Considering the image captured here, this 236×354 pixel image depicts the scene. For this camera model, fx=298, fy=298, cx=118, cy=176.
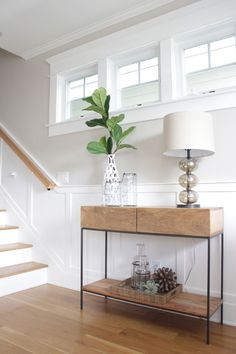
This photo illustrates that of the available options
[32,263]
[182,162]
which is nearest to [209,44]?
[182,162]

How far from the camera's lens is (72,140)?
3062 millimetres

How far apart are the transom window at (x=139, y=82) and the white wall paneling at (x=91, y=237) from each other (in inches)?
33.0

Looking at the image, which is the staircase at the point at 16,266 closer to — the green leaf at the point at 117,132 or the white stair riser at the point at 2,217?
the white stair riser at the point at 2,217

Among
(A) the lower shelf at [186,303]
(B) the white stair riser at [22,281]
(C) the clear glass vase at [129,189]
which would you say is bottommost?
(B) the white stair riser at [22,281]

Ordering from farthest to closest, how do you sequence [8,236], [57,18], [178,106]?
→ 1. [8,236]
2. [57,18]
3. [178,106]

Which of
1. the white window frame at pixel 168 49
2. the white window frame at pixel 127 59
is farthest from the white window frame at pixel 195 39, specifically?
the white window frame at pixel 127 59

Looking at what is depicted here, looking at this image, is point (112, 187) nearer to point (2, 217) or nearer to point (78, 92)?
point (78, 92)

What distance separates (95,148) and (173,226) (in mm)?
945

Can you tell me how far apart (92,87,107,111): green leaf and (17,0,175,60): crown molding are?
784 millimetres

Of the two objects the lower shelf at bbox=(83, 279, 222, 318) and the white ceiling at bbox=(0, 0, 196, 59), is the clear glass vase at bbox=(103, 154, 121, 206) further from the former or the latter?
the white ceiling at bbox=(0, 0, 196, 59)

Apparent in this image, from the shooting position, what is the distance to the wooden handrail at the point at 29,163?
3.12 meters

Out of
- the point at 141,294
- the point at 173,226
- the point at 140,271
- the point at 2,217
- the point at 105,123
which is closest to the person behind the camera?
the point at 173,226

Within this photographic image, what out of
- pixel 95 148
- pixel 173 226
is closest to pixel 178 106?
pixel 95 148

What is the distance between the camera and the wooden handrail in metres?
3.12
